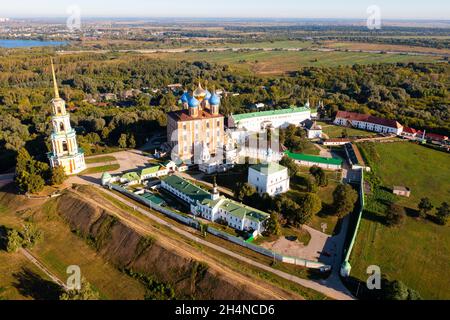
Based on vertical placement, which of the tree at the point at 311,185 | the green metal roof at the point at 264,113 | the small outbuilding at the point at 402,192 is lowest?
the small outbuilding at the point at 402,192

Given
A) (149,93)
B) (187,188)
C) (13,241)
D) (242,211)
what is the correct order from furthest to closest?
(149,93)
(187,188)
(242,211)
(13,241)

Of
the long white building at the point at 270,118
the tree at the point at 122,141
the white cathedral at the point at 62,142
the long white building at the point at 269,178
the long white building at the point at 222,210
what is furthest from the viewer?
the long white building at the point at 270,118

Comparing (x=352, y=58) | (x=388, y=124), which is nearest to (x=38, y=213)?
(x=388, y=124)

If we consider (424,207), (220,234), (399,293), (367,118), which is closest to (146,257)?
(220,234)

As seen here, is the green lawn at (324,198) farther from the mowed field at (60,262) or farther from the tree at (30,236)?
the tree at (30,236)

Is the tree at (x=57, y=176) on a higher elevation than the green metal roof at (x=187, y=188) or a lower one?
higher

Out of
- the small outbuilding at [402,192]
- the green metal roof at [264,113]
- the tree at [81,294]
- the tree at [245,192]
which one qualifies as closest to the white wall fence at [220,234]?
the tree at [245,192]

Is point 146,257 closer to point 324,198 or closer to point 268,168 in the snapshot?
point 268,168

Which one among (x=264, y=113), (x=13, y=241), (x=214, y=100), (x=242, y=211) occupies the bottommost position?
(x=13, y=241)
